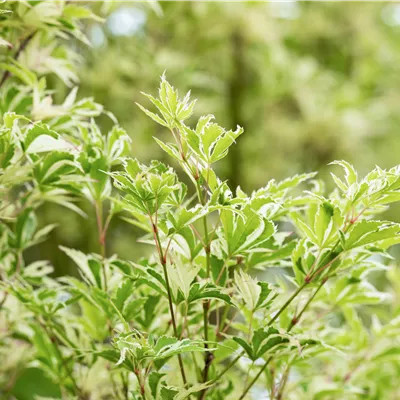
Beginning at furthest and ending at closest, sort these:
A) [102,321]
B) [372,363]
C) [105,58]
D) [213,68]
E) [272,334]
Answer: [213,68], [105,58], [372,363], [102,321], [272,334]

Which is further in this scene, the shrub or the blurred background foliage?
the blurred background foliage

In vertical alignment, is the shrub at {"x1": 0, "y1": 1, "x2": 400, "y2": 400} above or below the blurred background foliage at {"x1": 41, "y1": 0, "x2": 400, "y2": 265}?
below

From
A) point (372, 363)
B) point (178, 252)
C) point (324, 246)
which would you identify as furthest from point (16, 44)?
point (372, 363)

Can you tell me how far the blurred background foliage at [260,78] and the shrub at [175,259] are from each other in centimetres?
85

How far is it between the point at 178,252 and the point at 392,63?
2.28m

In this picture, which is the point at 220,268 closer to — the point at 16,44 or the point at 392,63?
the point at 16,44

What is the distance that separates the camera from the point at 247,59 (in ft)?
7.63

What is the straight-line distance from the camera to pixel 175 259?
0.55m

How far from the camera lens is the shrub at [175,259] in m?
0.55

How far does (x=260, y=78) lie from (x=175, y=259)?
1.88 meters

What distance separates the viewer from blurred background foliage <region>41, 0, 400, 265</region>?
1768mm

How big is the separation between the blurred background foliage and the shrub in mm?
852

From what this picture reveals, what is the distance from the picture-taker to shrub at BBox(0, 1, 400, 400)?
552 millimetres

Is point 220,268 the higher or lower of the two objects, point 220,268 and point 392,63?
the lower
